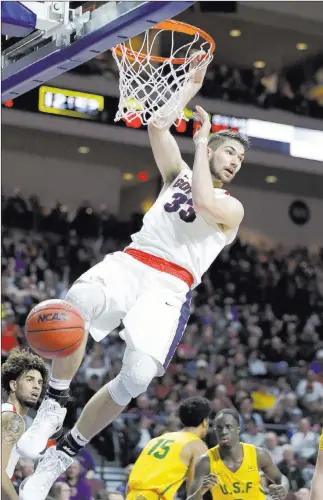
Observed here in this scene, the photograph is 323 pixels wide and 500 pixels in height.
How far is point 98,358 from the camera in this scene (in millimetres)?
13469

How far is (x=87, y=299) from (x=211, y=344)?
1078 centimetres

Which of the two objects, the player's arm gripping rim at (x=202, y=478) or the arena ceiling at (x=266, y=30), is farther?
the arena ceiling at (x=266, y=30)

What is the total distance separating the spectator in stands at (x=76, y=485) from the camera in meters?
9.27

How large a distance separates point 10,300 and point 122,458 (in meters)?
3.63

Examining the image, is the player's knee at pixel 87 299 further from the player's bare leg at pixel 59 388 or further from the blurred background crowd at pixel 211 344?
the blurred background crowd at pixel 211 344

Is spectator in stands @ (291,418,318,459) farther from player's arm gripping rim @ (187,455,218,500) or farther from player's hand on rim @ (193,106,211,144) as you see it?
player's hand on rim @ (193,106,211,144)

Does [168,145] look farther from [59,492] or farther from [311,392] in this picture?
[311,392]

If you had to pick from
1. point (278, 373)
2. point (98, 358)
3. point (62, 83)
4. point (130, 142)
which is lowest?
point (278, 373)

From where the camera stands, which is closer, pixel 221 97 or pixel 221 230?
pixel 221 230

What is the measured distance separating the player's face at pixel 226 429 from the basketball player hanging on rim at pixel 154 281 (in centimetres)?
131

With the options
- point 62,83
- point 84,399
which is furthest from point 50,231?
point 84,399

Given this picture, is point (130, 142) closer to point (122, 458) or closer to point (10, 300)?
point (10, 300)

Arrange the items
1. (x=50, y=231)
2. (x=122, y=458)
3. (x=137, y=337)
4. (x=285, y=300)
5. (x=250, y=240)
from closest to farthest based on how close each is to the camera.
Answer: (x=137, y=337) → (x=122, y=458) → (x=50, y=231) → (x=285, y=300) → (x=250, y=240)

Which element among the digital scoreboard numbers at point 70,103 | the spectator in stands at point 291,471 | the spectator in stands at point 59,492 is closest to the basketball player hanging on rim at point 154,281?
the spectator in stands at point 59,492
